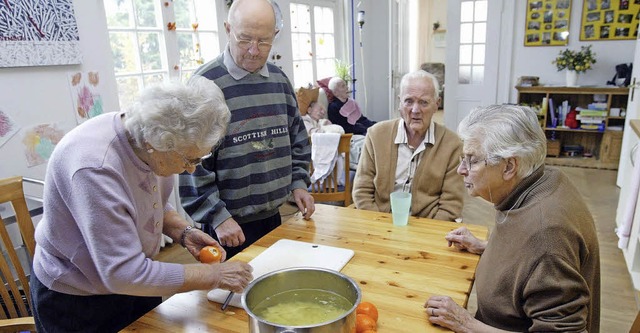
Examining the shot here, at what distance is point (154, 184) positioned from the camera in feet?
3.66

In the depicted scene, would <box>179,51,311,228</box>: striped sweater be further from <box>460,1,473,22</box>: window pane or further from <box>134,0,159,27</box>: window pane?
<box>460,1,473,22</box>: window pane

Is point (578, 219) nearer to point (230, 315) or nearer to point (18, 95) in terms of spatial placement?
point (230, 315)

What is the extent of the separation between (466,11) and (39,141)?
4850 mm

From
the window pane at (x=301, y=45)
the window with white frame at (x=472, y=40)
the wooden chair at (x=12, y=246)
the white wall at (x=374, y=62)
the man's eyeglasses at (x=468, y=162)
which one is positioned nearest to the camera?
the man's eyeglasses at (x=468, y=162)

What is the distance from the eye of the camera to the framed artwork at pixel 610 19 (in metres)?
4.73

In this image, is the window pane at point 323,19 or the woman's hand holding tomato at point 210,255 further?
the window pane at point 323,19

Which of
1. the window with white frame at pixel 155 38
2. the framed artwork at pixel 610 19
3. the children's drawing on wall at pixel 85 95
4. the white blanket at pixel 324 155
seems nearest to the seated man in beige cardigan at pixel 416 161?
the white blanket at pixel 324 155

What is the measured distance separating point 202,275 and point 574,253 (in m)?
0.83

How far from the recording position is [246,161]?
1546 mm

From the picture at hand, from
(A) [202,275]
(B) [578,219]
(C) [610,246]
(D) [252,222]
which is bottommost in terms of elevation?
(C) [610,246]

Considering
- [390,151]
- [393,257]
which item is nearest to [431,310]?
[393,257]

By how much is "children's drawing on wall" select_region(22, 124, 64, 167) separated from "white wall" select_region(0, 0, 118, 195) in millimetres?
23

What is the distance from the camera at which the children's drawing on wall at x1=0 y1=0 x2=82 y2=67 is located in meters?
2.03

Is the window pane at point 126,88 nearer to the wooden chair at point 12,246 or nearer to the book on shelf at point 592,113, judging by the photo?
the wooden chair at point 12,246
